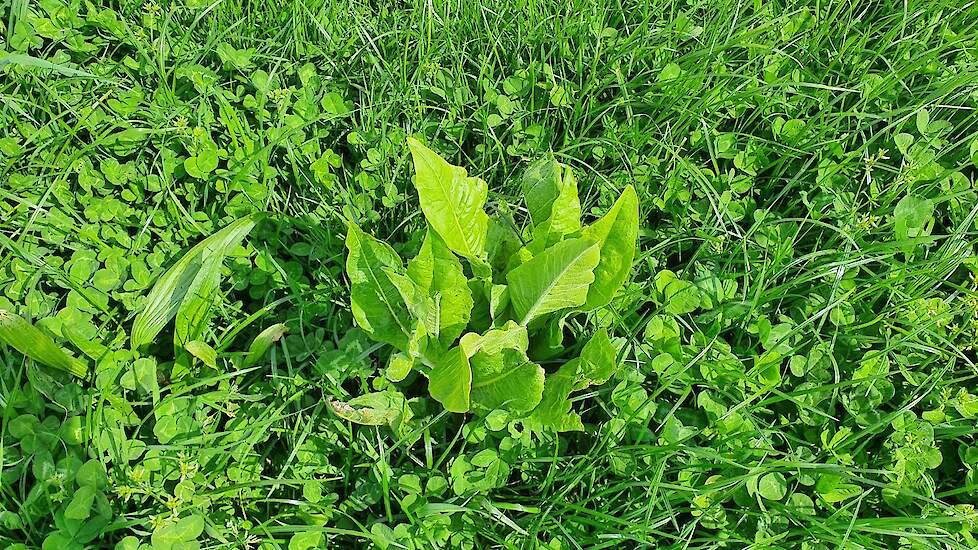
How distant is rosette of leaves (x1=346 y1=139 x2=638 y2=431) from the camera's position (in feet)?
6.40

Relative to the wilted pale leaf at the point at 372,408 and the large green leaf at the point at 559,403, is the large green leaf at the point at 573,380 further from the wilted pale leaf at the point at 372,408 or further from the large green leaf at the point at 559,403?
the wilted pale leaf at the point at 372,408

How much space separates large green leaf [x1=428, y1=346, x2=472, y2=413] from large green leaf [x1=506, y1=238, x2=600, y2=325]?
23 cm

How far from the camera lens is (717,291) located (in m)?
2.41

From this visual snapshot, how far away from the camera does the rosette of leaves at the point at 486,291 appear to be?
6.40 ft

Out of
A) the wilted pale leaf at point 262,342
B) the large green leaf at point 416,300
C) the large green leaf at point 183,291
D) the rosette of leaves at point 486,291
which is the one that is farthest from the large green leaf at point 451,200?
the large green leaf at point 183,291

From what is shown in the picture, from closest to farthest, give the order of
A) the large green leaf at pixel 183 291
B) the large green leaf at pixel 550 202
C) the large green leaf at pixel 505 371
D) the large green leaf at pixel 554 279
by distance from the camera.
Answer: the large green leaf at pixel 554 279 < the large green leaf at pixel 505 371 < the large green leaf at pixel 550 202 < the large green leaf at pixel 183 291

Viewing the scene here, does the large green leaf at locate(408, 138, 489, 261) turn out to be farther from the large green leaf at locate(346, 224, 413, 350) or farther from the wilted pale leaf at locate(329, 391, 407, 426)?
the wilted pale leaf at locate(329, 391, 407, 426)

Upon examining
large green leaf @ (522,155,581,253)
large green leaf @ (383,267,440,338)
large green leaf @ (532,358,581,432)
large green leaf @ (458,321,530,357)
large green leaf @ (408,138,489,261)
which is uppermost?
large green leaf @ (408,138,489,261)

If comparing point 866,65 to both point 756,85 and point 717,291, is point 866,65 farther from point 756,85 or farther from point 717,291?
point 717,291

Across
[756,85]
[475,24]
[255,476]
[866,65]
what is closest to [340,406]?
[255,476]

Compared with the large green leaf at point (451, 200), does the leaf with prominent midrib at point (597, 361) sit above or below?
below

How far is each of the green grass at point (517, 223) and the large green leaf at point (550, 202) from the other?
0.28m

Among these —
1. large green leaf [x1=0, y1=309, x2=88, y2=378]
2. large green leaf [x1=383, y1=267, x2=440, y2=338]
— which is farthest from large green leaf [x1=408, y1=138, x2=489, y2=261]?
large green leaf [x1=0, y1=309, x2=88, y2=378]

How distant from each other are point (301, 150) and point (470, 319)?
88cm
